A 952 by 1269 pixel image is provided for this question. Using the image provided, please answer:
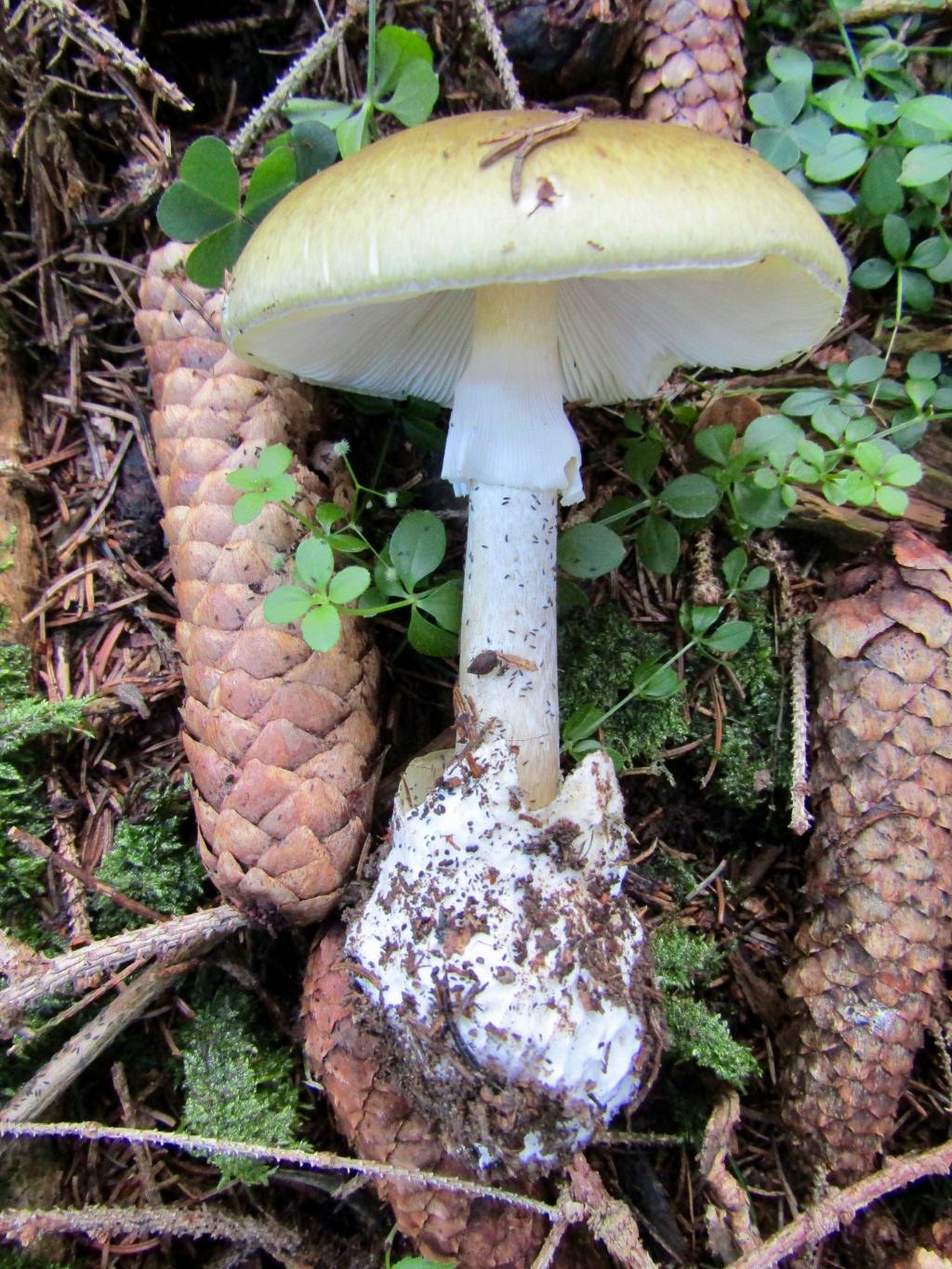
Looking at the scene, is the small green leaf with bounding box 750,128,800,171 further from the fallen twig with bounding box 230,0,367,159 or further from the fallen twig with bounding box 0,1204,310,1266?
the fallen twig with bounding box 0,1204,310,1266

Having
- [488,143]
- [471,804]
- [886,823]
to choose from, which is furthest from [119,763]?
[886,823]

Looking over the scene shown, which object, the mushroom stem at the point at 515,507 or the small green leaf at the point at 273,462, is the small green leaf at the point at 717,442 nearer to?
the mushroom stem at the point at 515,507

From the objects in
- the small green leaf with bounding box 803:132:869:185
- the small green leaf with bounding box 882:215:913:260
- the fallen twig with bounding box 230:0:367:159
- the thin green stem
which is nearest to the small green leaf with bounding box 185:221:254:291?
the fallen twig with bounding box 230:0:367:159

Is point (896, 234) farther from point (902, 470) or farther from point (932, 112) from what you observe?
point (902, 470)

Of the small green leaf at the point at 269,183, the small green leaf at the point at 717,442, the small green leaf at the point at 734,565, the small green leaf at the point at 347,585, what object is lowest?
the small green leaf at the point at 734,565

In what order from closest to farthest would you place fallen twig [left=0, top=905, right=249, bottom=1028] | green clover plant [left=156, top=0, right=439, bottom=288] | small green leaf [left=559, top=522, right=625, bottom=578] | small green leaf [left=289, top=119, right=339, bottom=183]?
fallen twig [left=0, top=905, right=249, bottom=1028] → green clover plant [left=156, top=0, right=439, bottom=288] → small green leaf [left=289, top=119, right=339, bottom=183] → small green leaf [left=559, top=522, right=625, bottom=578]

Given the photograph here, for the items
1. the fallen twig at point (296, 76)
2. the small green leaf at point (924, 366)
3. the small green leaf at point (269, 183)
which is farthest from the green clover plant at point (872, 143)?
the small green leaf at point (269, 183)

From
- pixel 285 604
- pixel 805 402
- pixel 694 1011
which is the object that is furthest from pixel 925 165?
pixel 694 1011
